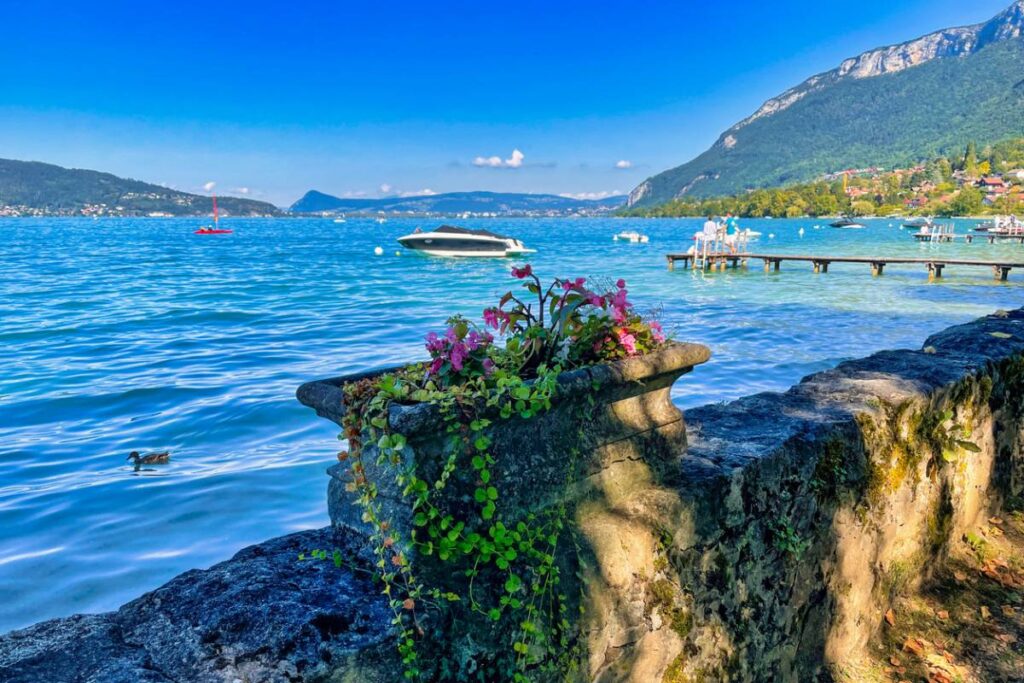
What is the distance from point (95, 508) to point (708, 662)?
639 centimetres

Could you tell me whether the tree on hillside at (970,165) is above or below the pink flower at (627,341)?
above

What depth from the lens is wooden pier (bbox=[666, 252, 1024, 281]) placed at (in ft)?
96.9

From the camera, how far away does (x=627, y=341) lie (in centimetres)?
243

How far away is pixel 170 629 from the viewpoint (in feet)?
6.21

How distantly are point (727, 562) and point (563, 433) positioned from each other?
1015mm

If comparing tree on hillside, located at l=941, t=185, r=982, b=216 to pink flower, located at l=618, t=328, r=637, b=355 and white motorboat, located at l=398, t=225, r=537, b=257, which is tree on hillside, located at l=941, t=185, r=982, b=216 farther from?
pink flower, located at l=618, t=328, r=637, b=355

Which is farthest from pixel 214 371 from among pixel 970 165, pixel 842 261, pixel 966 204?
pixel 970 165

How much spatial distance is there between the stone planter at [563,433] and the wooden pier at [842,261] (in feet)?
104

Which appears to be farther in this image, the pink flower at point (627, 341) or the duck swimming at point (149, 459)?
the duck swimming at point (149, 459)

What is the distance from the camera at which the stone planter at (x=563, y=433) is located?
1.88m

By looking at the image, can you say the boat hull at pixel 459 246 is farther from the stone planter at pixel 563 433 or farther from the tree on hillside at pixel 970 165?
the tree on hillside at pixel 970 165

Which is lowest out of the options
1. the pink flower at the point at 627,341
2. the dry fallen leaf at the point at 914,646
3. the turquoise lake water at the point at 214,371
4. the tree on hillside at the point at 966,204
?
the turquoise lake water at the point at 214,371

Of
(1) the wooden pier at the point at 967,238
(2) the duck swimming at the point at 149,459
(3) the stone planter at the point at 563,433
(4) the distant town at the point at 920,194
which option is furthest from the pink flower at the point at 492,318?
(4) the distant town at the point at 920,194

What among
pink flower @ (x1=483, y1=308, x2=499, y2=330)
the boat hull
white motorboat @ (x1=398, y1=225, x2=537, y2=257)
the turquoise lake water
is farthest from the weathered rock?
the boat hull
